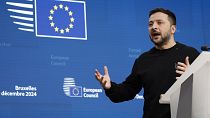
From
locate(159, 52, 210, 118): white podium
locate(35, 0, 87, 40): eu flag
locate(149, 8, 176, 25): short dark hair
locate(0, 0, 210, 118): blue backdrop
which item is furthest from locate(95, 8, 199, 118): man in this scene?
locate(35, 0, 87, 40): eu flag

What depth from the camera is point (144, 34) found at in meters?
4.16

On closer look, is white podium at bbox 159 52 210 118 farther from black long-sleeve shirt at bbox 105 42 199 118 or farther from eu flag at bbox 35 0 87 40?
eu flag at bbox 35 0 87 40

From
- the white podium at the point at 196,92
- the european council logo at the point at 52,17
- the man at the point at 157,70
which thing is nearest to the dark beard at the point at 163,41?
the man at the point at 157,70

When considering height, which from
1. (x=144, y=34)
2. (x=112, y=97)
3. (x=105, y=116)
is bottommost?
(x=105, y=116)

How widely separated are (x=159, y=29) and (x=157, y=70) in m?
0.29

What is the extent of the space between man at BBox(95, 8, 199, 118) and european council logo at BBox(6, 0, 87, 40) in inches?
43.0

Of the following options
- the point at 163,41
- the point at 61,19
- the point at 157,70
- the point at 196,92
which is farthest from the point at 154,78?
the point at 61,19

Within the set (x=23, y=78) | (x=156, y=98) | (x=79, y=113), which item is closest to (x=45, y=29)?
(x=23, y=78)

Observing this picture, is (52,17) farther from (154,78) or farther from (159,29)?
(154,78)

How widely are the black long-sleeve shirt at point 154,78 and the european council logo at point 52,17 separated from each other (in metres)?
1.09

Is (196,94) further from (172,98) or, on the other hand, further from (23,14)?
(23,14)

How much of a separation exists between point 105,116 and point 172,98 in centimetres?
198

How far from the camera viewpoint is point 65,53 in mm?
3738

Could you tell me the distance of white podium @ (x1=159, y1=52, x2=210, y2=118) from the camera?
5.46 ft
